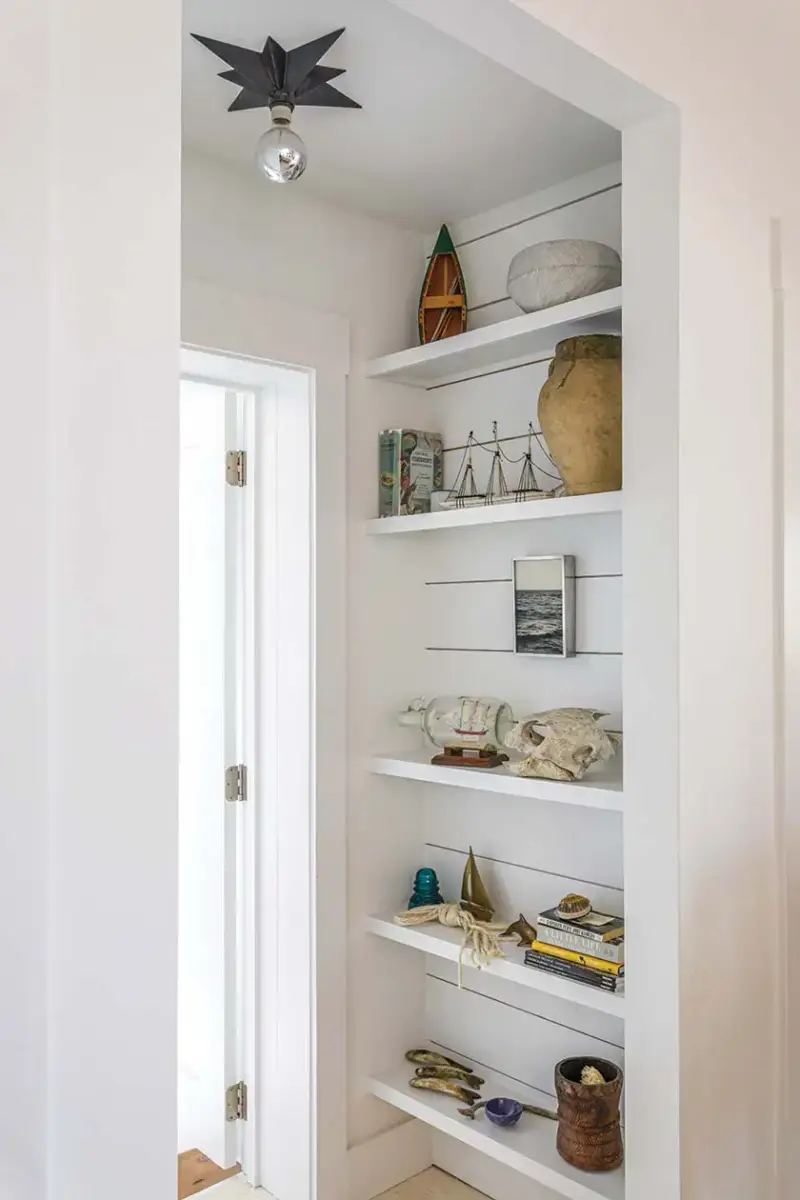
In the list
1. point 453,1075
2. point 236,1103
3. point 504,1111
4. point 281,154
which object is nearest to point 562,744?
point 504,1111

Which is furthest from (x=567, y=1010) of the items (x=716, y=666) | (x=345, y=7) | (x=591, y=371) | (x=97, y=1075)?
(x=345, y=7)

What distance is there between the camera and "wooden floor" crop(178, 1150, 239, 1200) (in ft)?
7.93

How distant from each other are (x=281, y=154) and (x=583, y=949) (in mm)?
1599

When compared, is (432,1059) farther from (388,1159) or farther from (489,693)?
(489,693)

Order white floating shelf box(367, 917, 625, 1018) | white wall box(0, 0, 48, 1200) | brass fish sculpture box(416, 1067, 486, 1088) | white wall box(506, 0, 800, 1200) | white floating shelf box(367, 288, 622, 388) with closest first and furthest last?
white wall box(0, 0, 48, 1200) → white wall box(506, 0, 800, 1200) → white floating shelf box(367, 917, 625, 1018) → white floating shelf box(367, 288, 622, 388) → brass fish sculpture box(416, 1067, 486, 1088)

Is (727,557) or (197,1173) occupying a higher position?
(727,557)

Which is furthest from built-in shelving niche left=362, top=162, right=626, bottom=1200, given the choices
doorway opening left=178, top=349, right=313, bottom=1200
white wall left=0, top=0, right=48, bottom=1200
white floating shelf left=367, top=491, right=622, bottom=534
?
white wall left=0, top=0, right=48, bottom=1200

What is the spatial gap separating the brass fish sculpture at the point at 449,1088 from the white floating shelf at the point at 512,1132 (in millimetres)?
13

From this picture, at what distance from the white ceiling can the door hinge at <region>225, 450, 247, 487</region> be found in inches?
26.3

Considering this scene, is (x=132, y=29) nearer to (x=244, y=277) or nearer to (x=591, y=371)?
(x=591, y=371)

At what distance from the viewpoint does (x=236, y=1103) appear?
249 centimetres

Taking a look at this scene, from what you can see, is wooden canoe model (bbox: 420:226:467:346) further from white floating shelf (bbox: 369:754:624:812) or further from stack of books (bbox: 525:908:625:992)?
stack of books (bbox: 525:908:625:992)

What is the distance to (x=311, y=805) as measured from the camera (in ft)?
7.63

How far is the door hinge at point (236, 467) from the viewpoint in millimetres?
2523
